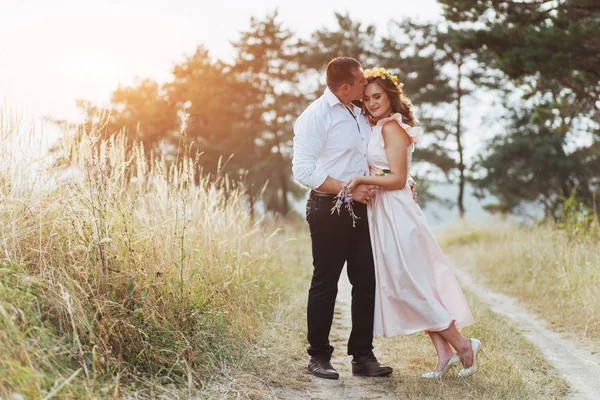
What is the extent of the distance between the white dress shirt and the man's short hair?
0.23 ft

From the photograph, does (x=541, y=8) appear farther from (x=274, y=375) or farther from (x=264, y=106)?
(x=264, y=106)

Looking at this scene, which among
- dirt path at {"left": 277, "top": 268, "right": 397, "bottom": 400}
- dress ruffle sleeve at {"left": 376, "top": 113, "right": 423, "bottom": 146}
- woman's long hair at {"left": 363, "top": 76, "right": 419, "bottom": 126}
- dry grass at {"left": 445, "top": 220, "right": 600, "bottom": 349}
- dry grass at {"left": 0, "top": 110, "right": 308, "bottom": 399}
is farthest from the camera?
dry grass at {"left": 445, "top": 220, "right": 600, "bottom": 349}

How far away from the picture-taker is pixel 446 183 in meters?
25.1

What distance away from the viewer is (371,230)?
4.26m

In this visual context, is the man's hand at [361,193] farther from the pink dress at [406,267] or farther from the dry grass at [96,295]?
the dry grass at [96,295]

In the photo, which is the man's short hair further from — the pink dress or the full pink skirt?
the full pink skirt

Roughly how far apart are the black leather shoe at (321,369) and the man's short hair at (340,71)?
183cm

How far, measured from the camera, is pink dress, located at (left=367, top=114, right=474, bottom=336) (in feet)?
13.6

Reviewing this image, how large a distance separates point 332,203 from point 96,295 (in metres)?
1.59

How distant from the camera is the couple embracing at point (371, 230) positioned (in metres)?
4.13

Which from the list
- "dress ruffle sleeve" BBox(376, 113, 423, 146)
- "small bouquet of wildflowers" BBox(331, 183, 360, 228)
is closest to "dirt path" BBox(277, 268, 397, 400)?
"small bouquet of wildflowers" BBox(331, 183, 360, 228)

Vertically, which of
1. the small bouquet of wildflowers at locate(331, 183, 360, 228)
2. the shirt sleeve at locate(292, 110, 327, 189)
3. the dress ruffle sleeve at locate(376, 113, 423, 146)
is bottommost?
the small bouquet of wildflowers at locate(331, 183, 360, 228)

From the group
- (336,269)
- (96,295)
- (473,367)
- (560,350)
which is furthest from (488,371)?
(96,295)

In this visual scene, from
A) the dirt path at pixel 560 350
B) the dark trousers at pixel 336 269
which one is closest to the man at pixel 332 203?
the dark trousers at pixel 336 269
